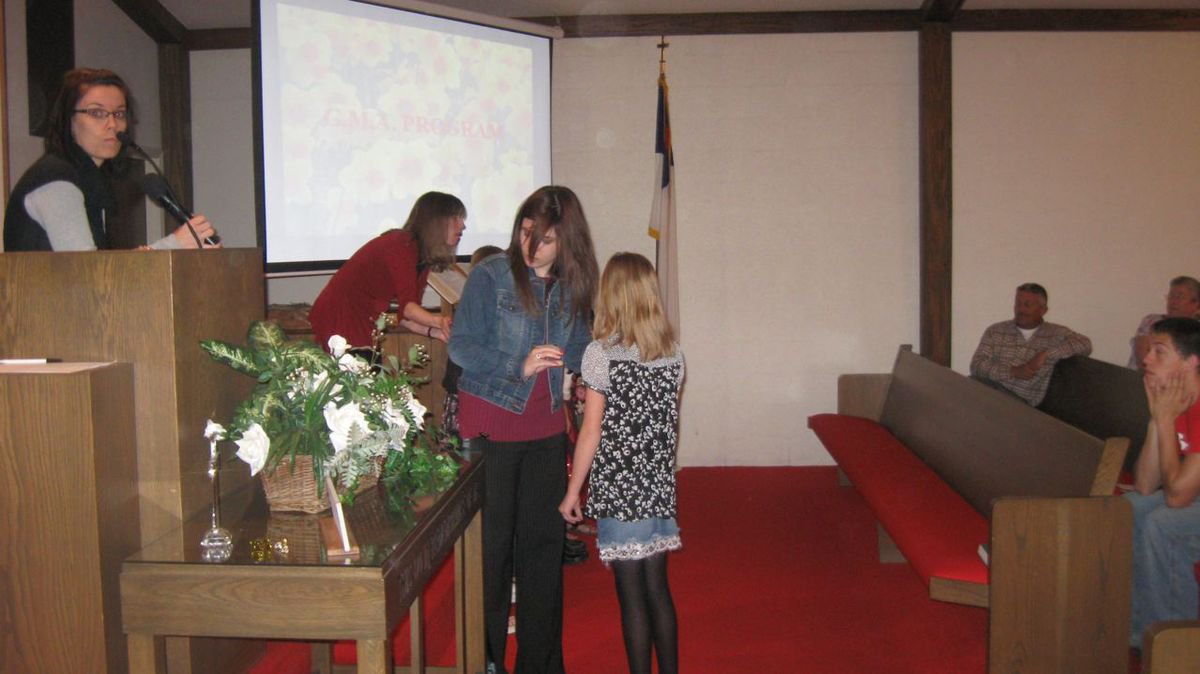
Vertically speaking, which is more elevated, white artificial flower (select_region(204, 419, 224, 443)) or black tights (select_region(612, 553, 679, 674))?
white artificial flower (select_region(204, 419, 224, 443))

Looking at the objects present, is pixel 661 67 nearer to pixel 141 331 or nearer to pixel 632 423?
pixel 632 423

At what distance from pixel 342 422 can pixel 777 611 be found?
247 centimetres

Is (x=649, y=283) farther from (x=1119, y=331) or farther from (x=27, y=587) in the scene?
(x=1119, y=331)

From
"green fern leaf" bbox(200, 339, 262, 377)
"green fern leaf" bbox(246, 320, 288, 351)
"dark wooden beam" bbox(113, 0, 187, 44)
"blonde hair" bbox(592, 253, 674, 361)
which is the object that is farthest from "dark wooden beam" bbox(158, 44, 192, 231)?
"green fern leaf" bbox(200, 339, 262, 377)

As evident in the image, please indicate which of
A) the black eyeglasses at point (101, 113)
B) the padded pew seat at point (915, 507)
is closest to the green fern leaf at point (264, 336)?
the black eyeglasses at point (101, 113)

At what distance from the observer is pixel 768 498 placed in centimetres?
597

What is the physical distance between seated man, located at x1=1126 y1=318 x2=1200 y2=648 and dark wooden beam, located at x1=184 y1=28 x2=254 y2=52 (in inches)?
223

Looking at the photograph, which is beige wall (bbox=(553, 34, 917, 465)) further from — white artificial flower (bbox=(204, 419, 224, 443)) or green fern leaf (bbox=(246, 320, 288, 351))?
white artificial flower (bbox=(204, 419, 224, 443))

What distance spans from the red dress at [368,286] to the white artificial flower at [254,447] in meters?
1.92

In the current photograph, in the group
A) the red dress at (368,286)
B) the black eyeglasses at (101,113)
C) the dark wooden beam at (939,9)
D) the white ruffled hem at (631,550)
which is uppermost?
the dark wooden beam at (939,9)

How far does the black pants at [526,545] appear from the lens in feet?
9.83

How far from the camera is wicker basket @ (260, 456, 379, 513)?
81.5 inches

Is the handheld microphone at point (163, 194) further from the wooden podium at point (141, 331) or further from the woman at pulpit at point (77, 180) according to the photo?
the wooden podium at point (141, 331)

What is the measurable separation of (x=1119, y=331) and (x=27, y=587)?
673 centimetres
